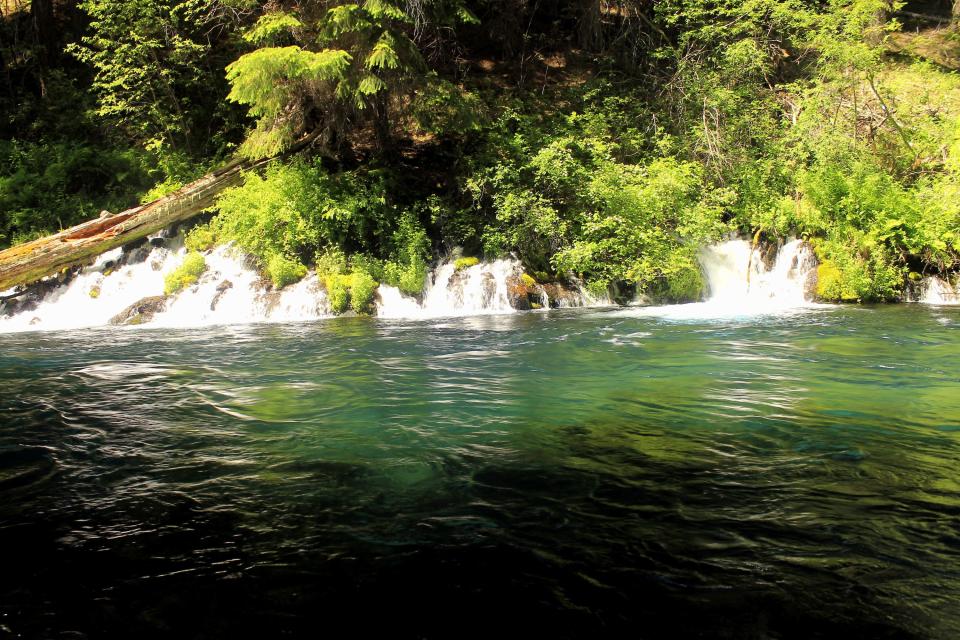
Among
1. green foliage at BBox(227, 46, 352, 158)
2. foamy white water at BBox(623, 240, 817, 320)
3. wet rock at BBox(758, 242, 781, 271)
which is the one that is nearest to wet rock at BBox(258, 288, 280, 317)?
green foliage at BBox(227, 46, 352, 158)

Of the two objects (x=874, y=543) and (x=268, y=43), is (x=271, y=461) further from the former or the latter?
(x=268, y=43)

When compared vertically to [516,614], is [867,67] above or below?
above

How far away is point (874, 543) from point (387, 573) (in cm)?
234

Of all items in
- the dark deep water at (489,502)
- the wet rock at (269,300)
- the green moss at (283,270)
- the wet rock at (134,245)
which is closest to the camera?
the dark deep water at (489,502)

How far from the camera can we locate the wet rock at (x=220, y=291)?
48.5ft

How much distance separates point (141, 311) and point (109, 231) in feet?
11.0

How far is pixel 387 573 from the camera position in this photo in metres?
3.04

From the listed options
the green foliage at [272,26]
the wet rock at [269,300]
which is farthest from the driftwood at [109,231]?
the wet rock at [269,300]

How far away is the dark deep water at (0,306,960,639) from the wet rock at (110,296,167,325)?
6249mm

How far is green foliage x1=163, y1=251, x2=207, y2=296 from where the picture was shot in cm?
1502

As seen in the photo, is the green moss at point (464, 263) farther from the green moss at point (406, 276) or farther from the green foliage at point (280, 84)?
the green foliage at point (280, 84)

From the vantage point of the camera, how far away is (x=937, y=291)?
14.7 meters

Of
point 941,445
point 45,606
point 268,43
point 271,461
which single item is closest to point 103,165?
point 268,43

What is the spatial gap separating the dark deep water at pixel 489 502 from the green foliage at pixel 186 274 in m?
7.17
